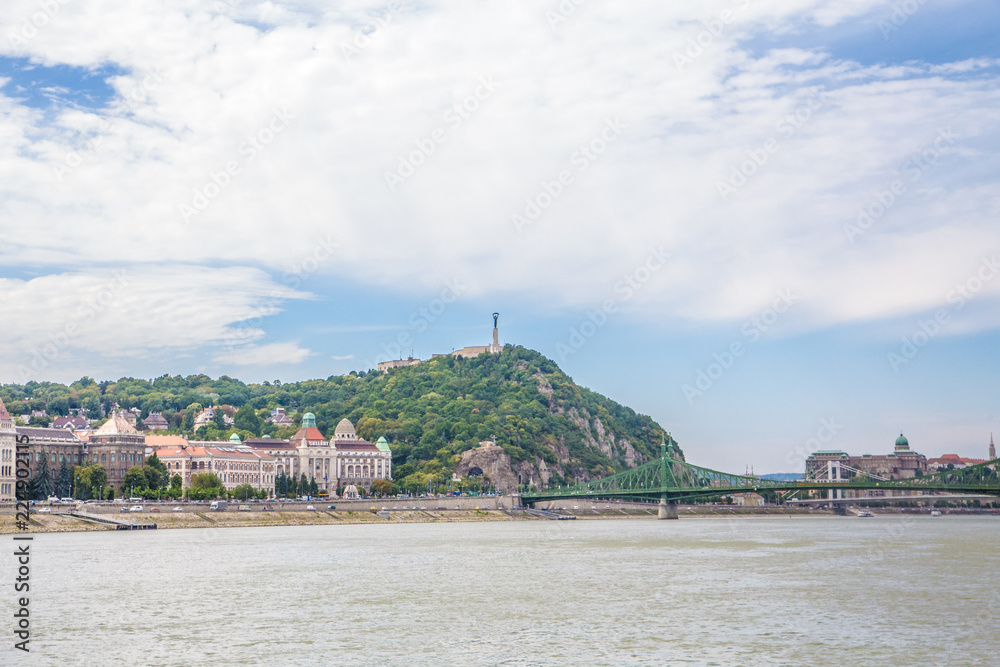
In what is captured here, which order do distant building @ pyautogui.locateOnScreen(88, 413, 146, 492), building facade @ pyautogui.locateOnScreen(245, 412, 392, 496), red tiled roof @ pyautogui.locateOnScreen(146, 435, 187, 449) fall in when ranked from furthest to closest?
building facade @ pyautogui.locateOnScreen(245, 412, 392, 496)
red tiled roof @ pyautogui.locateOnScreen(146, 435, 187, 449)
distant building @ pyautogui.locateOnScreen(88, 413, 146, 492)

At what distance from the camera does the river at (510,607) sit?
2459 centimetres

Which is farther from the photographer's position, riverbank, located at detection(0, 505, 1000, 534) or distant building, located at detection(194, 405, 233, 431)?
distant building, located at detection(194, 405, 233, 431)

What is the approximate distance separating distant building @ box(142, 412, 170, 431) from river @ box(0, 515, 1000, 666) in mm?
139549

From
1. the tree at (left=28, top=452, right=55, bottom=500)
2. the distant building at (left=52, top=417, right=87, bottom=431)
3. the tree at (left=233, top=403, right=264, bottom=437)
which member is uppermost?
the tree at (left=233, top=403, right=264, bottom=437)

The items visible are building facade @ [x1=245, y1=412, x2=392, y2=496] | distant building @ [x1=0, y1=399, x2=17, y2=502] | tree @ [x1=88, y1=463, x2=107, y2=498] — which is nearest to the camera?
distant building @ [x1=0, y1=399, x2=17, y2=502]

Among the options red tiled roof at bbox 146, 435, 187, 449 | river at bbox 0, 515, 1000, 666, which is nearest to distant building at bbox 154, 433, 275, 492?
red tiled roof at bbox 146, 435, 187, 449

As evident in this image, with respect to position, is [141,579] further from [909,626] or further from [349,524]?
[349,524]

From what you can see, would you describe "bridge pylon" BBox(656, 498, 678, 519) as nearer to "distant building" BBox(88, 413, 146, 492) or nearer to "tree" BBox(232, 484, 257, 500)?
"tree" BBox(232, 484, 257, 500)

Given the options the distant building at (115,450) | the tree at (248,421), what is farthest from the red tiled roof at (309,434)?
the distant building at (115,450)

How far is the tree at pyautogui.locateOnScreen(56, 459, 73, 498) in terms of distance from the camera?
341 ft

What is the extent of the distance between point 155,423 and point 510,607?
174 meters

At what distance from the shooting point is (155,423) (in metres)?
195

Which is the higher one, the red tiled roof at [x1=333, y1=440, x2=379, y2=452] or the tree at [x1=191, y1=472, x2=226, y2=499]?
the red tiled roof at [x1=333, y1=440, x2=379, y2=452]

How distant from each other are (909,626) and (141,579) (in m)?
27.1
